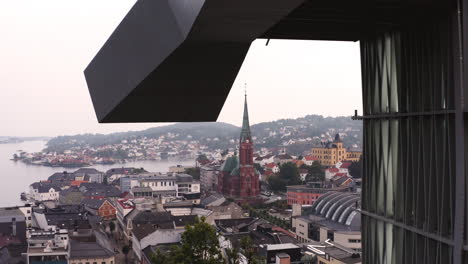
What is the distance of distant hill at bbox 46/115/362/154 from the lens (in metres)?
84.4

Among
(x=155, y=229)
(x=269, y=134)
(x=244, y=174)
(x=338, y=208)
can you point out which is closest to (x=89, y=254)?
(x=155, y=229)

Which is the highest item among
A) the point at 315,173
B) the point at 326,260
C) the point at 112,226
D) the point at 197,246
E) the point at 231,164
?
the point at 197,246

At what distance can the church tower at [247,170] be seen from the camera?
36.7m

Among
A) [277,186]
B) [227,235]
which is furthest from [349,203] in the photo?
[277,186]

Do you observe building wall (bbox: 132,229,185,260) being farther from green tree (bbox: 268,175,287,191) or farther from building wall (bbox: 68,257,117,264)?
green tree (bbox: 268,175,287,191)

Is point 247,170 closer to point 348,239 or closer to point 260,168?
point 260,168

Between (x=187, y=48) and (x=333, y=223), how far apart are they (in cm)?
2213

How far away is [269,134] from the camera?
97.4 metres

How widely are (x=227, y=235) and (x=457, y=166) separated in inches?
689

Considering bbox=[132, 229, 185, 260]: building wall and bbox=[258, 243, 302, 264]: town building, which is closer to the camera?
bbox=[258, 243, 302, 264]: town building

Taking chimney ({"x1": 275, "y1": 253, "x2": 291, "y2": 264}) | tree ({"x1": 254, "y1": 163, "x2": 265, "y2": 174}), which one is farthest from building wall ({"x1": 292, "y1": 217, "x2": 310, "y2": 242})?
A: tree ({"x1": 254, "y1": 163, "x2": 265, "y2": 174})

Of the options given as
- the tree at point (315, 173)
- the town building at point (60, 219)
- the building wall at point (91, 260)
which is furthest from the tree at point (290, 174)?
the building wall at point (91, 260)

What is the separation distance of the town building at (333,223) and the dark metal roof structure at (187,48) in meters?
18.4

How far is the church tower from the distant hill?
125 feet
